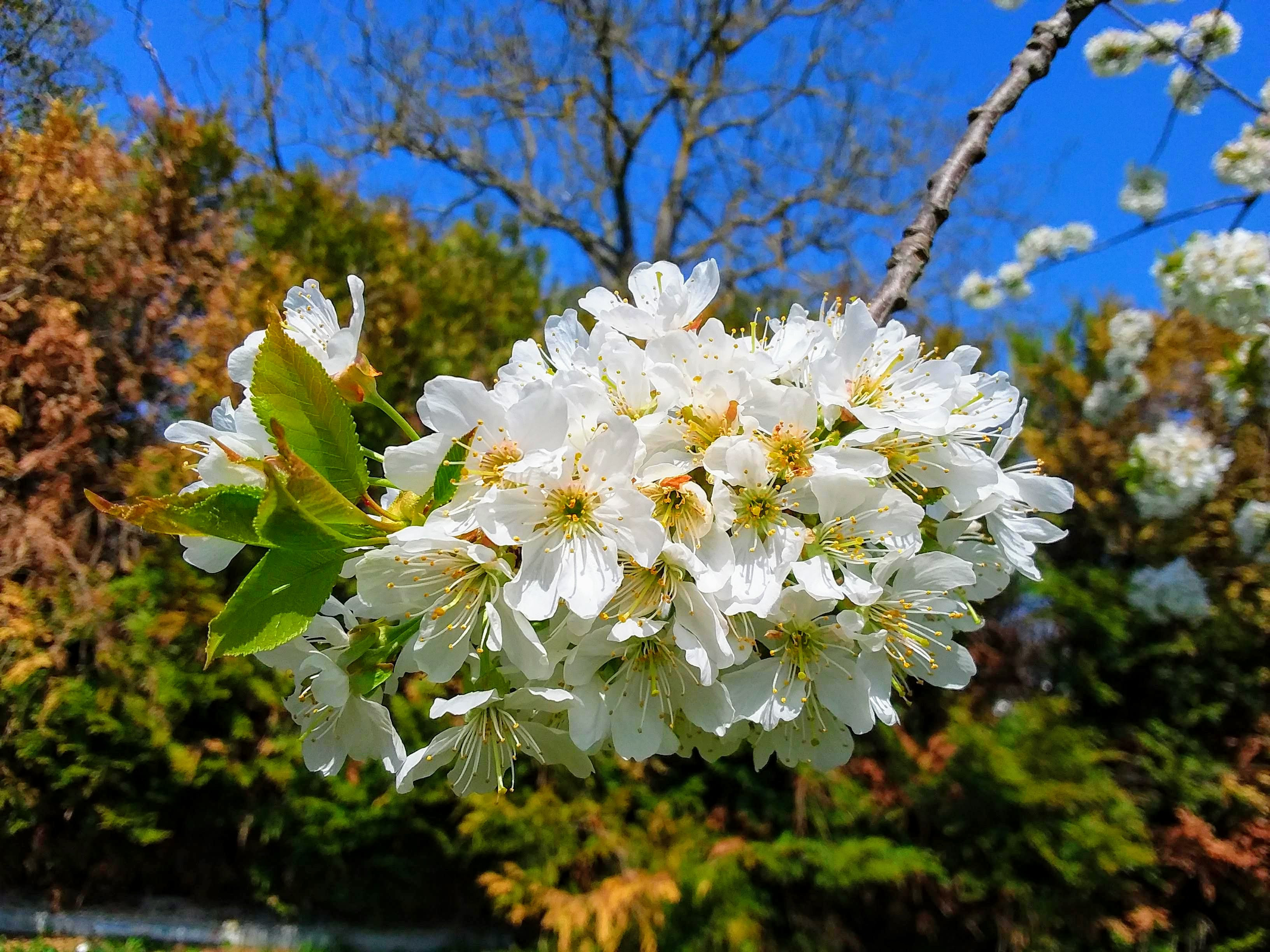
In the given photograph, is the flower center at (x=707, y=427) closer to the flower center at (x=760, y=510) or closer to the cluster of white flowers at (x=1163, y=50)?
the flower center at (x=760, y=510)

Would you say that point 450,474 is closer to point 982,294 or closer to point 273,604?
point 273,604

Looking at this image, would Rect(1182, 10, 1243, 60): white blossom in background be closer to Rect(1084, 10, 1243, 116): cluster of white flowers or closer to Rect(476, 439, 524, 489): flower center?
Rect(1084, 10, 1243, 116): cluster of white flowers

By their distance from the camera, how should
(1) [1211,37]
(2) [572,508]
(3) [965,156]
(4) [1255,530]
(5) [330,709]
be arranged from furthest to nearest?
(4) [1255,530], (1) [1211,37], (3) [965,156], (5) [330,709], (2) [572,508]

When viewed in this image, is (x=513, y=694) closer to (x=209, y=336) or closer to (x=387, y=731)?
(x=387, y=731)

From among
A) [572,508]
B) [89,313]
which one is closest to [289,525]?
[572,508]

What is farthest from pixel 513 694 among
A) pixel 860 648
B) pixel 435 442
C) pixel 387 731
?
pixel 860 648

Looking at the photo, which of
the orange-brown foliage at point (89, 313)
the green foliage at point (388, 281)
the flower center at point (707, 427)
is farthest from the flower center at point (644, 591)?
the orange-brown foliage at point (89, 313)
